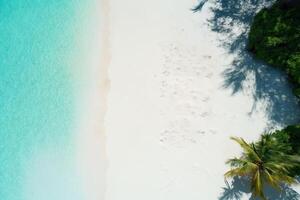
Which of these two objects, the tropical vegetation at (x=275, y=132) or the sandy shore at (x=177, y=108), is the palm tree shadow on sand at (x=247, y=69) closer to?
the sandy shore at (x=177, y=108)

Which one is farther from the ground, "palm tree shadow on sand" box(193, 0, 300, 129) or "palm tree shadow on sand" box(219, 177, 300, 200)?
"palm tree shadow on sand" box(193, 0, 300, 129)

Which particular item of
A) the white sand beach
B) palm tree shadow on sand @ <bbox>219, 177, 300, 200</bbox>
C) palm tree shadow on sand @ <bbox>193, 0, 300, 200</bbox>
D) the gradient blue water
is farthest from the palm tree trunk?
the gradient blue water

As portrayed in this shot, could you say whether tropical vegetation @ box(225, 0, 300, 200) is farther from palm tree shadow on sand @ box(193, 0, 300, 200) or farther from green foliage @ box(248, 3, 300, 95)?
palm tree shadow on sand @ box(193, 0, 300, 200)

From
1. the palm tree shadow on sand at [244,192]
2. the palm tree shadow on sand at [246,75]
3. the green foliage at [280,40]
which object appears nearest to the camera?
the palm tree shadow on sand at [244,192]

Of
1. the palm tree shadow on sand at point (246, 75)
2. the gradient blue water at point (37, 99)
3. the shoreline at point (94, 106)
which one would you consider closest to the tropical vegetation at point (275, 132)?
the palm tree shadow on sand at point (246, 75)

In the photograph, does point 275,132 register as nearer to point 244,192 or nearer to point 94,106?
point 244,192
